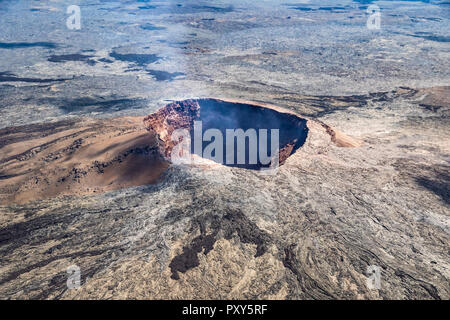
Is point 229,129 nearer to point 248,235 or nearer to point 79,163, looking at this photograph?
point 79,163

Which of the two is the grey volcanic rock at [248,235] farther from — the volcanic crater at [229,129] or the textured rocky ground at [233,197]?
the volcanic crater at [229,129]

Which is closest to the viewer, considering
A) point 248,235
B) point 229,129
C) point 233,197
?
point 248,235

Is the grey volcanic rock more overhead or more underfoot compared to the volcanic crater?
more underfoot

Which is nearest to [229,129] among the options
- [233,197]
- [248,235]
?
[233,197]

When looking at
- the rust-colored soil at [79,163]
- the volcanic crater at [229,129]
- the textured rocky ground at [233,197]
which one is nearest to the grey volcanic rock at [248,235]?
the textured rocky ground at [233,197]

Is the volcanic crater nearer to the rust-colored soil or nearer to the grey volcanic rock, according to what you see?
the rust-colored soil

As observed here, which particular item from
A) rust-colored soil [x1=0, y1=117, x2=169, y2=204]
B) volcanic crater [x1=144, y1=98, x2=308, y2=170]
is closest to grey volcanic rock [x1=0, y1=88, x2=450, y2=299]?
rust-colored soil [x1=0, y1=117, x2=169, y2=204]

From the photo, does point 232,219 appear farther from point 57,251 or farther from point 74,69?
point 74,69
